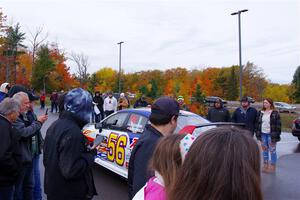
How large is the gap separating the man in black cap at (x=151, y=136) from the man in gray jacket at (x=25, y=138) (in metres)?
1.89

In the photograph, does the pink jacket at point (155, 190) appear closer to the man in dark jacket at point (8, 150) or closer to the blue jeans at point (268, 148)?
the man in dark jacket at point (8, 150)

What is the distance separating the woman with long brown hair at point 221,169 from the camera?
3.84ft

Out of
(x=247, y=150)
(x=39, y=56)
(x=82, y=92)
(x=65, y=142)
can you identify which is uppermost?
(x=39, y=56)

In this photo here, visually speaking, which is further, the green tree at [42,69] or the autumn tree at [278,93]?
the autumn tree at [278,93]

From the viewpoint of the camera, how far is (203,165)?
1204mm

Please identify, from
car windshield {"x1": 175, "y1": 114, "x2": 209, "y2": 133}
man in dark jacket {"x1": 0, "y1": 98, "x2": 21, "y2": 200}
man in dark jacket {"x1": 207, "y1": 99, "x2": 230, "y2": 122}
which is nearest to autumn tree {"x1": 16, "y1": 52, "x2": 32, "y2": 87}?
man in dark jacket {"x1": 207, "y1": 99, "x2": 230, "y2": 122}

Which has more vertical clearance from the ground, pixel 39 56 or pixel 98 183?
pixel 39 56

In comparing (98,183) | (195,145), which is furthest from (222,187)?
(98,183)

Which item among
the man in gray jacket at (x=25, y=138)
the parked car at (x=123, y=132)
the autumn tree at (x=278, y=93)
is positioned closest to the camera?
the man in gray jacket at (x=25, y=138)

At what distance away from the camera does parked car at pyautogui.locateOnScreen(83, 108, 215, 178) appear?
6.00m

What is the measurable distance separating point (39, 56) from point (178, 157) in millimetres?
53276

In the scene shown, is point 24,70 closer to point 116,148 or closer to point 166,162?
point 116,148

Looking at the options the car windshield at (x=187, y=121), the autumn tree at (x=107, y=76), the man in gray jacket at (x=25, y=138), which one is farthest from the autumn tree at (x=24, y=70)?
the man in gray jacket at (x=25, y=138)

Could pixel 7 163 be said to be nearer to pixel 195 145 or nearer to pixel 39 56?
pixel 195 145
